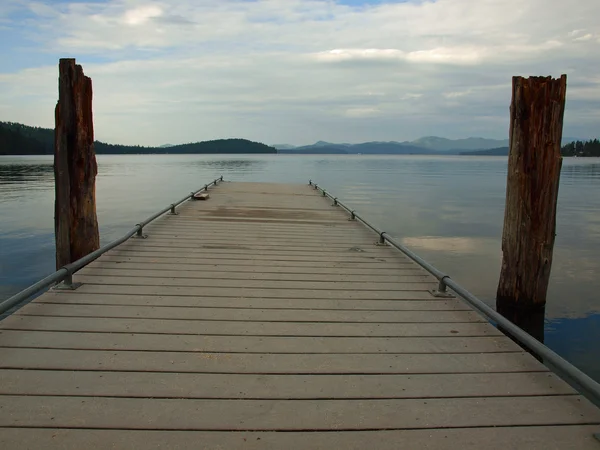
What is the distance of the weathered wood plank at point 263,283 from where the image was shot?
16.3ft

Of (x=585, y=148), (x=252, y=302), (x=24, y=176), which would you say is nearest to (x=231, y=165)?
(x=24, y=176)

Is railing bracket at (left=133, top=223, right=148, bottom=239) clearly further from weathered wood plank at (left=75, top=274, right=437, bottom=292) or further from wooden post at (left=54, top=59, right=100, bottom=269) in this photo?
weathered wood plank at (left=75, top=274, right=437, bottom=292)

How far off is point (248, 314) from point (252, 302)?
0.35 metres

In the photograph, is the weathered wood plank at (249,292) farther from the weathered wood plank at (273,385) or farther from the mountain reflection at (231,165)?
the mountain reflection at (231,165)

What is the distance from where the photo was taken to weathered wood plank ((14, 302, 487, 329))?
13.1 ft

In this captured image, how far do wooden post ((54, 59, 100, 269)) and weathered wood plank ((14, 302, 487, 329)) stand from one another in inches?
103

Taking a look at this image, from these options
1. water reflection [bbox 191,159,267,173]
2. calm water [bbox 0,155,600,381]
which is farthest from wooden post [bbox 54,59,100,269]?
water reflection [bbox 191,159,267,173]

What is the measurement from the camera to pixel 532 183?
218 inches

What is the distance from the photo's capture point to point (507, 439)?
2.41 meters

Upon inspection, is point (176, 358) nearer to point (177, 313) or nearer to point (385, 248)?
point (177, 313)

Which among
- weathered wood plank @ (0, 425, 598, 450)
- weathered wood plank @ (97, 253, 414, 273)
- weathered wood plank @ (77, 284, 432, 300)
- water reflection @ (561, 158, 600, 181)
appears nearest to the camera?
weathered wood plank @ (0, 425, 598, 450)

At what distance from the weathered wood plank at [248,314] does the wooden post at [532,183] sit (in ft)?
6.67

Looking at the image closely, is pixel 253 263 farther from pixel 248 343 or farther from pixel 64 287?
pixel 248 343

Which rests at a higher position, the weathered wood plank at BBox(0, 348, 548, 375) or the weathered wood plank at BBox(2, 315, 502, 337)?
the weathered wood plank at BBox(2, 315, 502, 337)
